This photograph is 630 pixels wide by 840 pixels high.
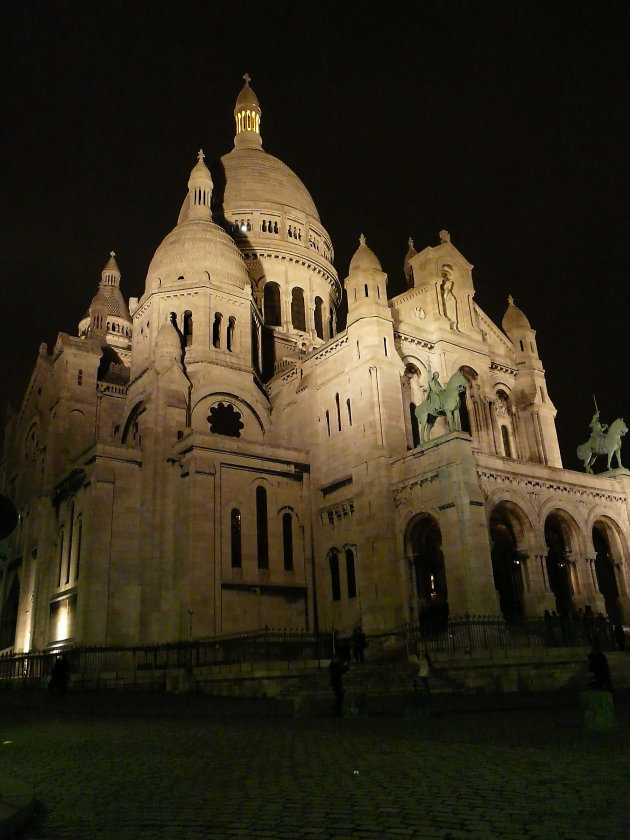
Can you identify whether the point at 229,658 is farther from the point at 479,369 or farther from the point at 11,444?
the point at 11,444

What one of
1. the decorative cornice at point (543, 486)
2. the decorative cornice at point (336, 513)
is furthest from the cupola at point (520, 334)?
the decorative cornice at point (336, 513)

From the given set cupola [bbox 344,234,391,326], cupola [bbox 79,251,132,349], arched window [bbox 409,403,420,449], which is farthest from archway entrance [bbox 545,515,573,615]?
cupola [bbox 79,251,132,349]

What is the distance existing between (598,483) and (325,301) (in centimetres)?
3190

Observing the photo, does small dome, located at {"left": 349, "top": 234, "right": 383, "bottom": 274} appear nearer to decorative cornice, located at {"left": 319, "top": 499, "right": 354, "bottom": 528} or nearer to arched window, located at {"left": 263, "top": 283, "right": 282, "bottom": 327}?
decorative cornice, located at {"left": 319, "top": 499, "right": 354, "bottom": 528}

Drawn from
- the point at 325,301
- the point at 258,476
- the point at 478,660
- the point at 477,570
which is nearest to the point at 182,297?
the point at 258,476

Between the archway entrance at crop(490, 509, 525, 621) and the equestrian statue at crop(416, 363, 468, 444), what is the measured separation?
5.21 metres

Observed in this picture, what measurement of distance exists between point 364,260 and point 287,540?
1696 cm

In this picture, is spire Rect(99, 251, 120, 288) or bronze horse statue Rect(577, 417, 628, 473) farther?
spire Rect(99, 251, 120, 288)

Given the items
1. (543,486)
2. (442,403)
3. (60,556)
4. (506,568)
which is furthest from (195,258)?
(506,568)

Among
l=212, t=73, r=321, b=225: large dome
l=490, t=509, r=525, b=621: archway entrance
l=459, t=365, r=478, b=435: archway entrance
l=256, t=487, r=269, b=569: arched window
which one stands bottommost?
l=490, t=509, r=525, b=621: archway entrance

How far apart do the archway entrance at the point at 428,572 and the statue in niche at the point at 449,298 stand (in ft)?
47.4

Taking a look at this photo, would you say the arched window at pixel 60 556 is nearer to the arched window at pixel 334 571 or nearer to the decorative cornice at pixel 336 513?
the decorative cornice at pixel 336 513

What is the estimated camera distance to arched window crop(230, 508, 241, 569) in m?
38.7

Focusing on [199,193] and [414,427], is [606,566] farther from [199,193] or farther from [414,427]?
[199,193]
